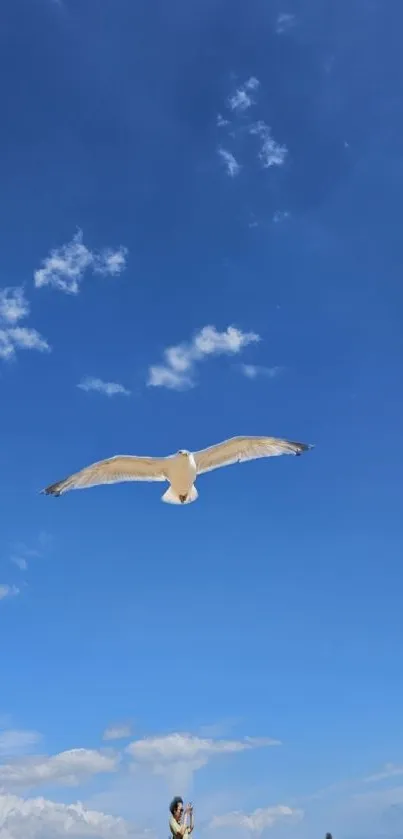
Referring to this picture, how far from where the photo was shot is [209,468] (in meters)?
24.6

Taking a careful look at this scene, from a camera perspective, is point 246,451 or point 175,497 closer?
point 175,497

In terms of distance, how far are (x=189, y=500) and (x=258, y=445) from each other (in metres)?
2.94

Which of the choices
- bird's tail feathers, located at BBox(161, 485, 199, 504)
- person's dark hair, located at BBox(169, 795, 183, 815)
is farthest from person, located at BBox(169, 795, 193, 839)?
bird's tail feathers, located at BBox(161, 485, 199, 504)

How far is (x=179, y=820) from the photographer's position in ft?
40.6

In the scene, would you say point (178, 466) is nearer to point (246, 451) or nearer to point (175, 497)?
point (175, 497)

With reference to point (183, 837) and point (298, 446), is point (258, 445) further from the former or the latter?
point (183, 837)

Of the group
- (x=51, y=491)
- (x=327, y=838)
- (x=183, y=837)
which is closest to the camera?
(x=183, y=837)

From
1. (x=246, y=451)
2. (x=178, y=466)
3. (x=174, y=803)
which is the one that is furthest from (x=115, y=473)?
(x=174, y=803)

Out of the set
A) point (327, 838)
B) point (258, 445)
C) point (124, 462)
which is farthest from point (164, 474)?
point (327, 838)

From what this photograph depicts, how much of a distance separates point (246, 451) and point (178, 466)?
2.28 m

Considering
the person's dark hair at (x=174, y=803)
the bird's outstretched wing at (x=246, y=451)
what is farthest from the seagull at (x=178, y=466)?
the person's dark hair at (x=174, y=803)

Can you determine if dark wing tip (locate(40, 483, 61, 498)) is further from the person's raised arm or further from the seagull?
the person's raised arm

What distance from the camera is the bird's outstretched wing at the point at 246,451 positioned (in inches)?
960

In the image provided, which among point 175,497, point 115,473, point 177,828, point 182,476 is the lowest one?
point 177,828
